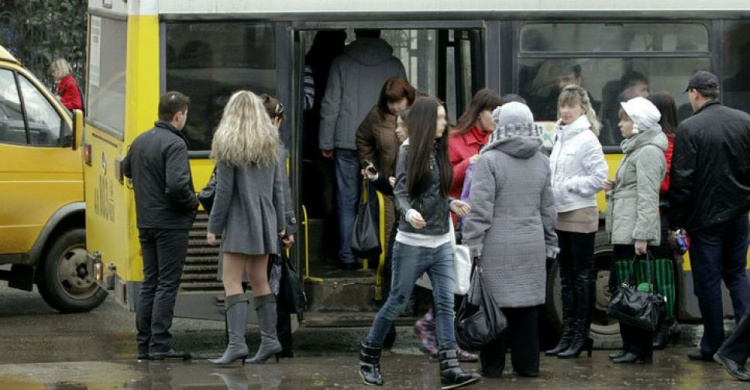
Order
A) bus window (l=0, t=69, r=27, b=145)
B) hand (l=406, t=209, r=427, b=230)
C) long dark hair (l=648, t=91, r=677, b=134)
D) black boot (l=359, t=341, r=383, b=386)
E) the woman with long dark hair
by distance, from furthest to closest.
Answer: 1. bus window (l=0, t=69, r=27, b=145)
2. long dark hair (l=648, t=91, r=677, b=134)
3. black boot (l=359, t=341, r=383, b=386)
4. the woman with long dark hair
5. hand (l=406, t=209, r=427, b=230)

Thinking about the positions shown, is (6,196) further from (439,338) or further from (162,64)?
(439,338)

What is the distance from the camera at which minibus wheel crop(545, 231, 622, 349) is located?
425 inches

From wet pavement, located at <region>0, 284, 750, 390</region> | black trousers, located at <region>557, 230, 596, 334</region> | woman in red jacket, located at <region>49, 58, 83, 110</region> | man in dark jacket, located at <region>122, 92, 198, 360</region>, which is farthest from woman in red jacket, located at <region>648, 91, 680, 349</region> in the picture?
woman in red jacket, located at <region>49, 58, 83, 110</region>

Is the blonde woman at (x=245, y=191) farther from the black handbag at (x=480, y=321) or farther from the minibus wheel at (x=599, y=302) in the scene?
the minibus wheel at (x=599, y=302)

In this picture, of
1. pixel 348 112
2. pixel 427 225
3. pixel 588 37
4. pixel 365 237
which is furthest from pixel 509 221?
pixel 348 112

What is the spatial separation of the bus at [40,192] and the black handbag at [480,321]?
4.68 m

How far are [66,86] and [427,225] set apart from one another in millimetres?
8984

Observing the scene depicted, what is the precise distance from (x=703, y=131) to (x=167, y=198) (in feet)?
11.2

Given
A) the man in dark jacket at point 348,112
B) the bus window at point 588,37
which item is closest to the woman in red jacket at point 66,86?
the man in dark jacket at point 348,112

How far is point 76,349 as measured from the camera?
453 inches

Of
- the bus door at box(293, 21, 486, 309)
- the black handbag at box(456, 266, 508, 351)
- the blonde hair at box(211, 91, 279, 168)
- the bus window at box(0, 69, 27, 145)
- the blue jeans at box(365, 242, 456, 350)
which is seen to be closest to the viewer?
the blue jeans at box(365, 242, 456, 350)

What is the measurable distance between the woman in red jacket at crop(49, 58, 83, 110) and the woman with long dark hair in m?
8.70

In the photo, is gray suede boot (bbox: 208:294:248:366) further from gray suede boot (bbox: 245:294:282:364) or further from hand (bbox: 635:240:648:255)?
hand (bbox: 635:240:648:255)

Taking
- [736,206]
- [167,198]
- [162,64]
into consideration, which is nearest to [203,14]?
[162,64]
